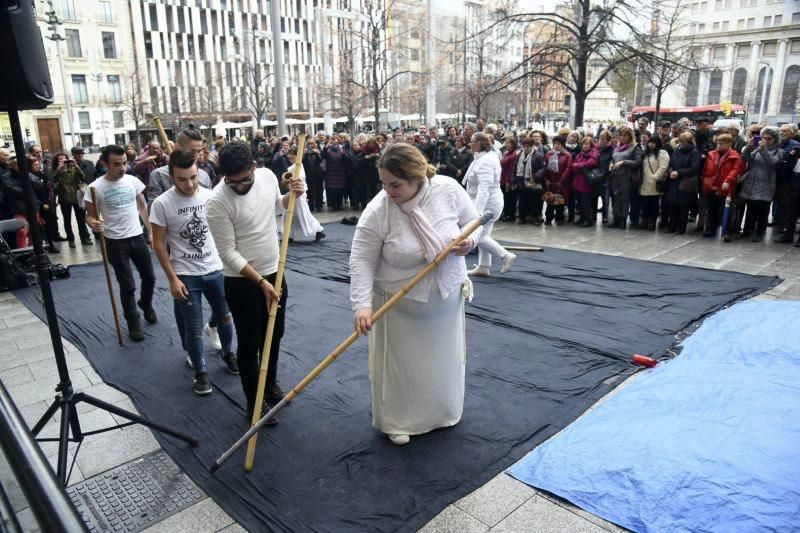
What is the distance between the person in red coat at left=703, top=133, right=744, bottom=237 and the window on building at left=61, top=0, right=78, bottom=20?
52533mm

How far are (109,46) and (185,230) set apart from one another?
54593 millimetres

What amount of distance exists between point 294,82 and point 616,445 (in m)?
67.4

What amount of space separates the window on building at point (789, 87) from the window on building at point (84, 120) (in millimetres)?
76495

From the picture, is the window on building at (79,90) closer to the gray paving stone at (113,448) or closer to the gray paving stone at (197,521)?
the gray paving stone at (113,448)

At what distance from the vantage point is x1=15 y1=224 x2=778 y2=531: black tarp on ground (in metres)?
3.09

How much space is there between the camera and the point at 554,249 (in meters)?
8.73

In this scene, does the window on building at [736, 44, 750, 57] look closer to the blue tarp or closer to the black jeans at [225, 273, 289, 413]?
the blue tarp

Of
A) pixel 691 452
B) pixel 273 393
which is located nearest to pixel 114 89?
pixel 273 393

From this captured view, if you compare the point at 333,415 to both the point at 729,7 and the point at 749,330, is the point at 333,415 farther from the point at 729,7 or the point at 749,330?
the point at 729,7

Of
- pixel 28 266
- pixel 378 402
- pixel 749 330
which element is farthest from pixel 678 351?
pixel 28 266

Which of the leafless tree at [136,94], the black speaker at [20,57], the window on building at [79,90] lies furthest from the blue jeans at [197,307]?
the window on building at [79,90]

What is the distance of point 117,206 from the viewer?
537 centimetres

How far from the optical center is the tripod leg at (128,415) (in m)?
3.10

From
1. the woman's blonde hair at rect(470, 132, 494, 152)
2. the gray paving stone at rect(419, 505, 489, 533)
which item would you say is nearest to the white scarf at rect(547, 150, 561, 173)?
the woman's blonde hair at rect(470, 132, 494, 152)
